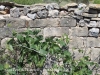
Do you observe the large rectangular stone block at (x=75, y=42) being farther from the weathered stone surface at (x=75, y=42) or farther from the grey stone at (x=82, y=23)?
the grey stone at (x=82, y=23)

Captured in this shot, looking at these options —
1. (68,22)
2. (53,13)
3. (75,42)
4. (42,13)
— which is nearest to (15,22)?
(42,13)

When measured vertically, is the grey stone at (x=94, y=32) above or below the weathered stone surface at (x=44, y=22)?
below

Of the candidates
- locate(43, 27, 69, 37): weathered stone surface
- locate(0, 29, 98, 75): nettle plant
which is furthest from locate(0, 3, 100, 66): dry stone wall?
locate(0, 29, 98, 75): nettle plant

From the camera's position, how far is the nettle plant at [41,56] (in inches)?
163

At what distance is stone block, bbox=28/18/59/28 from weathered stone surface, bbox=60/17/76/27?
8cm

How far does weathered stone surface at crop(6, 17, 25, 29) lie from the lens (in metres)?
4.68

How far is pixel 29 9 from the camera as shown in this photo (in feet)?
15.7

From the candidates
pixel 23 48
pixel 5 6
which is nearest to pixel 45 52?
pixel 23 48

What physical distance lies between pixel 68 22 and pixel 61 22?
113 mm

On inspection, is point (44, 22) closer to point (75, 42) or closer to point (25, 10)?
point (25, 10)

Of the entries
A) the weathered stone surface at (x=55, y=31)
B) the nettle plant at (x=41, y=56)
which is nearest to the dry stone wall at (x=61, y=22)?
the weathered stone surface at (x=55, y=31)

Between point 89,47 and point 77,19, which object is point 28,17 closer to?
point 77,19

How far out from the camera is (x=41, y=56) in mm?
4215

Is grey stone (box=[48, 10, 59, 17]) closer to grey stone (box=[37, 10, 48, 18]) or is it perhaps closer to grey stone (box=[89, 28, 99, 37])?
grey stone (box=[37, 10, 48, 18])
